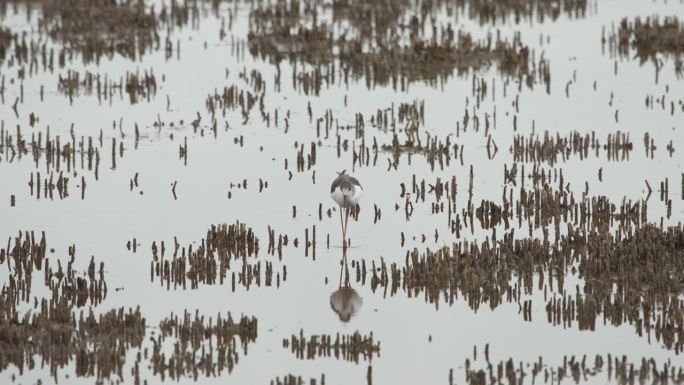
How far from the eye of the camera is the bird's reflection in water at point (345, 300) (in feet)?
35.7

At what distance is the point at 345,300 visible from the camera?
36.9 feet

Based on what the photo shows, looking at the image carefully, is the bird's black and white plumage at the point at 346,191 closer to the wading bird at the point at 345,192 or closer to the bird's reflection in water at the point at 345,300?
the wading bird at the point at 345,192

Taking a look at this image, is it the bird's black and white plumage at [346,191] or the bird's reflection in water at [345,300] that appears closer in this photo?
the bird's reflection in water at [345,300]

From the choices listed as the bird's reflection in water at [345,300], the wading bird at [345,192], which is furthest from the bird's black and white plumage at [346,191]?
the bird's reflection in water at [345,300]

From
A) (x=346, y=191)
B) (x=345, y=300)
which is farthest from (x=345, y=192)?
(x=345, y=300)

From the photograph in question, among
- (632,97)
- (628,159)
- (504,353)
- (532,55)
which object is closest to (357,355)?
(504,353)

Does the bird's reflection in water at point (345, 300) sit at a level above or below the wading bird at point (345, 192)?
below

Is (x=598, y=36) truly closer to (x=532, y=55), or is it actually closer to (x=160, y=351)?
(x=532, y=55)

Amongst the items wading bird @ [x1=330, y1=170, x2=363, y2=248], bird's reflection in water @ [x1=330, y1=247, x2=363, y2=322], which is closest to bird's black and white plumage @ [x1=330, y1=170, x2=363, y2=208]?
wading bird @ [x1=330, y1=170, x2=363, y2=248]

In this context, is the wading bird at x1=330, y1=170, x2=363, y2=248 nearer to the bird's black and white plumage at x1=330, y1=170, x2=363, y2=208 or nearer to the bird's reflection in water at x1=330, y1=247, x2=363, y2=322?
the bird's black and white plumage at x1=330, y1=170, x2=363, y2=208

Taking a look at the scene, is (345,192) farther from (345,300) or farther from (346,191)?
(345,300)

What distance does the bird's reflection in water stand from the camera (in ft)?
35.7

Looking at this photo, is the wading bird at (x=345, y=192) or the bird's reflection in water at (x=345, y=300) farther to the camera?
the wading bird at (x=345, y=192)

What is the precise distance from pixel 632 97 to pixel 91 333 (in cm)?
1151
